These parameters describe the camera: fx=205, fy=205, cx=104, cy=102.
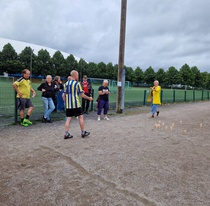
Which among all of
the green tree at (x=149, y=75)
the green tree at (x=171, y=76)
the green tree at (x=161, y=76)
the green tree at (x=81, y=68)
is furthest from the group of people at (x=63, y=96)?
the green tree at (x=149, y=75)

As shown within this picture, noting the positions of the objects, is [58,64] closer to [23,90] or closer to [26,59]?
[26,59]

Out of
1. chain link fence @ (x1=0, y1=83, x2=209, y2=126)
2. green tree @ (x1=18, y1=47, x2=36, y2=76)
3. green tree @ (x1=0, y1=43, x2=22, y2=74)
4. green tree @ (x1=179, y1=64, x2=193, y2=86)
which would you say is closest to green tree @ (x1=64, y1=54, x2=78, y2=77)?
green tree @ (x1=18, y1=47, x2=36, y2=76)

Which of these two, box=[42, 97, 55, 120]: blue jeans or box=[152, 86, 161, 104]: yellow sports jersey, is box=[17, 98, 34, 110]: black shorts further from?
box=[152, 86, 161, 104]: yellow sports jersey

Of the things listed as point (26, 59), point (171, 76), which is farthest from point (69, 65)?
point (171, 76)

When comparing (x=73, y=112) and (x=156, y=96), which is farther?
(x=156, y=96)

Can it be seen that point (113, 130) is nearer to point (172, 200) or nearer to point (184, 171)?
point (184, 171)

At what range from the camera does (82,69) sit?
226 ft

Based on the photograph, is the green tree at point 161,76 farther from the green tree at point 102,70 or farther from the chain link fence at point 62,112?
the chain link fence at point 62,112

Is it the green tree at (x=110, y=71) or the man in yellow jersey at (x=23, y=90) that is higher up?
the green tree at (x=110, y=71)

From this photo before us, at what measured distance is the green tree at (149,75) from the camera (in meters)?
80.8

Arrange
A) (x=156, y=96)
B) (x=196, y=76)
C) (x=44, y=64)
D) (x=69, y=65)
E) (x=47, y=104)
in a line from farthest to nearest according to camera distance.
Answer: (x=196, y=76) → (x=69, y=65) → (x=44, y=64) → (x=156, y=96) → (x=47, y=104)

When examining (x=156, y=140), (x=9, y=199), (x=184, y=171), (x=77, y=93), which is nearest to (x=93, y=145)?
(x=77, y=93)

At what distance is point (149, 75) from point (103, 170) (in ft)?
262

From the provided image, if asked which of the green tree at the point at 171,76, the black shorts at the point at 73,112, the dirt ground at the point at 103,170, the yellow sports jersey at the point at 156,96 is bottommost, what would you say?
the dirt ground at the point at 103,170
